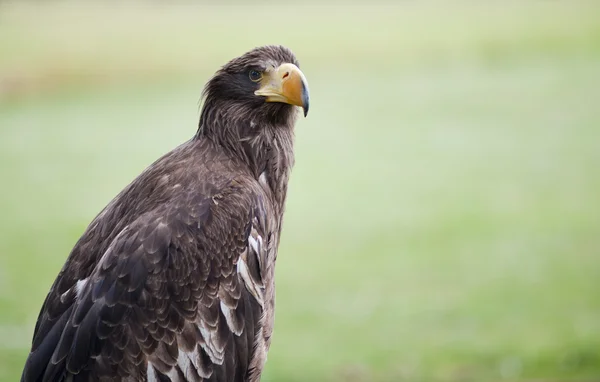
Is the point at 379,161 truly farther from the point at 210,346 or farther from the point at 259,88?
the point at 210,346

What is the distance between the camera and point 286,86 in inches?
105

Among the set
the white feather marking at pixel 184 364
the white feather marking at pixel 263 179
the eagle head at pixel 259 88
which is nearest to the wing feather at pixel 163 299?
the white feather marking at pixel 184 364

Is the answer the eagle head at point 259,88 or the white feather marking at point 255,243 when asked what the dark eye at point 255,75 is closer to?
the eagle head at point 259,88

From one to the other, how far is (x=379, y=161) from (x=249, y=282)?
4.38m

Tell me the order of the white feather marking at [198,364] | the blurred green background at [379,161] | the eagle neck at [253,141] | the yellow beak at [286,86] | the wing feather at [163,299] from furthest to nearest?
the blurred green background at [379,161]
the eagle neck at [253,141]
the yellow beak at [286,86]
the white feather marking at [198,364]
the wing feather at [163,299]

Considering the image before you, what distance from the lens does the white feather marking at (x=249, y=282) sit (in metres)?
2.57

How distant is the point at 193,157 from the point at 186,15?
4.49m

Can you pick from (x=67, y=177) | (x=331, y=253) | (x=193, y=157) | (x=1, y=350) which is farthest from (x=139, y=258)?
(x=67, y=177)

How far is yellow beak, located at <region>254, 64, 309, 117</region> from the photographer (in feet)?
8.72

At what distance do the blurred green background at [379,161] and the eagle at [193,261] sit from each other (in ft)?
9.27

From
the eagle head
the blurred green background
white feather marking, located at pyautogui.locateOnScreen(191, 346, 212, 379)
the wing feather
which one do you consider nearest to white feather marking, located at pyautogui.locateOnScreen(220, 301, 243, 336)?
the wing feather

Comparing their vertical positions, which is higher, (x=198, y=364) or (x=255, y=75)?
(x=255, y=75)

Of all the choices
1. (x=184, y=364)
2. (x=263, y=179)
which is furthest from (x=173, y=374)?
(x=263, y=179)

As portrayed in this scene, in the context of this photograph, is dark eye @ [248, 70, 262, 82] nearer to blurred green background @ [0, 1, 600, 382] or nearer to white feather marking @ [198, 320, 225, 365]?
white feather marking @ [198, 320, 225, 365]
